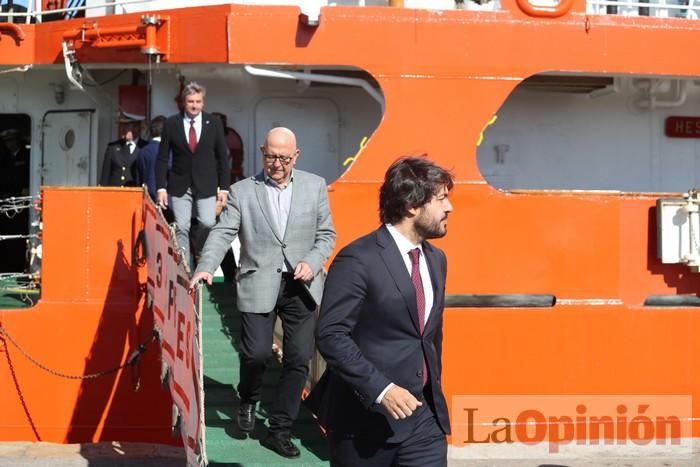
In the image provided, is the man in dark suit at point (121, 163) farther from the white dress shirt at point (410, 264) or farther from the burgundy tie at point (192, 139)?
the white dress shirt at point (410, 264)

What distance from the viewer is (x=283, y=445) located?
598 centimetres

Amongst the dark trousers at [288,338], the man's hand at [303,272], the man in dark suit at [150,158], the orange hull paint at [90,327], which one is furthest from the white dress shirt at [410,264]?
the man in dark suit at [150,158]

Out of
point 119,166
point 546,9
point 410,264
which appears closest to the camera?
point 410,264

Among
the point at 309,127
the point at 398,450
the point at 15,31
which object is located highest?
the point at 15,31

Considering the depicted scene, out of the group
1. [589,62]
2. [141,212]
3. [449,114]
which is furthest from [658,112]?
[141,212]

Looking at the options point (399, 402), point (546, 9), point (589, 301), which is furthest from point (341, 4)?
point (399, 402)

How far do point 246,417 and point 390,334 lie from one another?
229cm

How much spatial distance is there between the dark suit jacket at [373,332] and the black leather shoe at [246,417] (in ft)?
6.73

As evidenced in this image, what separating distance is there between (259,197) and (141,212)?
4.81 feet

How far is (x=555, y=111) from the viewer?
30.1ft

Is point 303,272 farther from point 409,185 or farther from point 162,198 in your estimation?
point 162,198

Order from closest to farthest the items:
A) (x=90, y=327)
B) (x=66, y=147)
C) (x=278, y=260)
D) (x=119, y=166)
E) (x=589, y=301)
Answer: (x=278, y=260) < (x=90, y=327) < (x=589, y=301) < (x=119, y=166) < (x=66, y=147)

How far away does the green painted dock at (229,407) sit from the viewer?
604cm

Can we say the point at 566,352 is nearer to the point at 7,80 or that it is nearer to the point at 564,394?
the point at 564,394
